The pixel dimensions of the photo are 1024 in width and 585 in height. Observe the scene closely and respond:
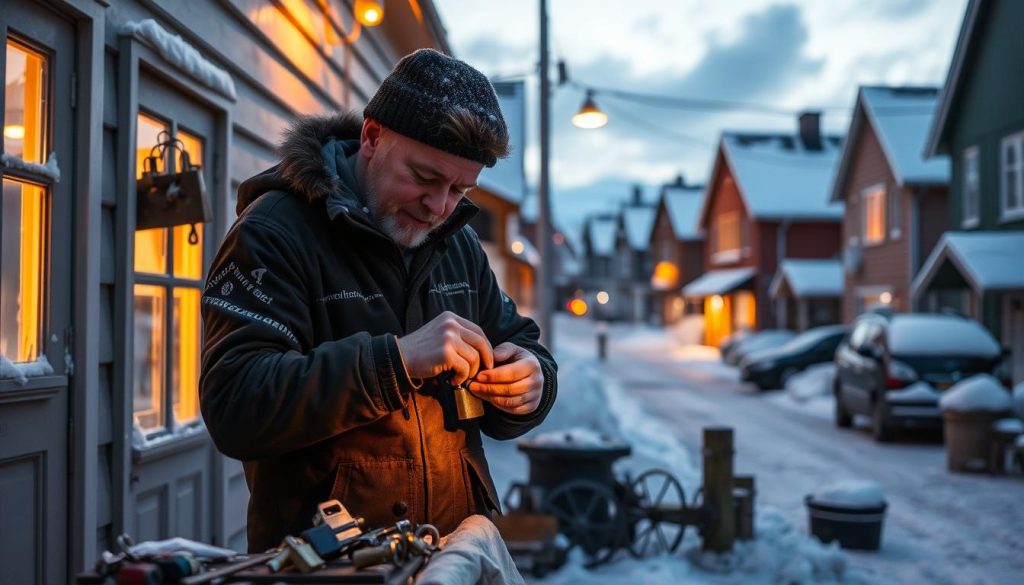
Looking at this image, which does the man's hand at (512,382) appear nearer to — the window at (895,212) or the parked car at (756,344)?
the window at (895,212)

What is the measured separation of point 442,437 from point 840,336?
23.8 meters

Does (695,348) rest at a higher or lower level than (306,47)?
lower

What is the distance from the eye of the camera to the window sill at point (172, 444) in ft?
12.7

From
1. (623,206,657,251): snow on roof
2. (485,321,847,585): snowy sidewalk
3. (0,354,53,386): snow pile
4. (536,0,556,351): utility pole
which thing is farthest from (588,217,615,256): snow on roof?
(0,354,53,386): snow pile

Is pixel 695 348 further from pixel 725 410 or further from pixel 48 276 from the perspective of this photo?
pixel 48 276

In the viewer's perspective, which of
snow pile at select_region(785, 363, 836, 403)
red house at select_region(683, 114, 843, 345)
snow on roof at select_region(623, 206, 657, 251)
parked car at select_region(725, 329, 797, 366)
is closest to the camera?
snow pile at select_region(785, 363, 836, 403)

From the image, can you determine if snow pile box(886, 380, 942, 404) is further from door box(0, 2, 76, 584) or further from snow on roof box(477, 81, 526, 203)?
door box(0, 2, 76, 584)

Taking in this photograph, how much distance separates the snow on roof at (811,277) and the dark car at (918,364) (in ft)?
54.0

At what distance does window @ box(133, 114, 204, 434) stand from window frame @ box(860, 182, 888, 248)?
22850 mm

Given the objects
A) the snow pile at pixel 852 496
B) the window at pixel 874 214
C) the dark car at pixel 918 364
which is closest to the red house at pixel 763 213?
the window at pixel 874 214

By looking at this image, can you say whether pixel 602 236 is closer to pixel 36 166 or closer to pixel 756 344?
pixel 756 344

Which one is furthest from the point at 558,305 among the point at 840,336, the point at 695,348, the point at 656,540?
the point at 656,540

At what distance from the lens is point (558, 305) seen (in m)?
92.4

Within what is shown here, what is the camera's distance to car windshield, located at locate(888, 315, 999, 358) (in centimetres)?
Result: 1431
